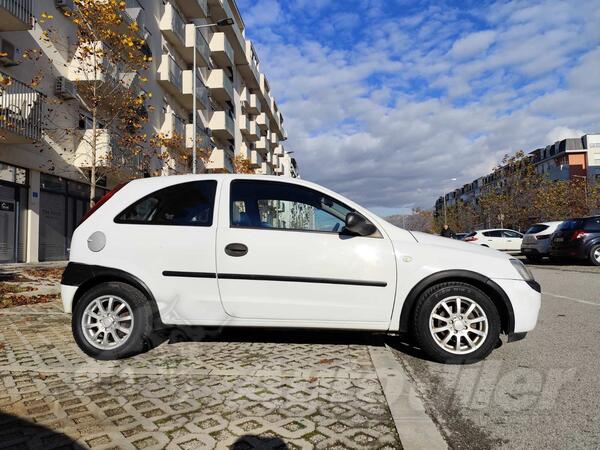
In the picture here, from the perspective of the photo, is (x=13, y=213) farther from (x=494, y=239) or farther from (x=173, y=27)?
(x=494, y=239)

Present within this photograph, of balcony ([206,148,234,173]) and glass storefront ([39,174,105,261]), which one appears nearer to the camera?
glass storefront ([39,174,105,261])

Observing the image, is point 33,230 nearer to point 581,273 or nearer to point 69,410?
point 69,410

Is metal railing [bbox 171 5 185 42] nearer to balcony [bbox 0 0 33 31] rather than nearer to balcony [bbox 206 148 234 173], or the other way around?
balcony [bbox 206 148 234 173]

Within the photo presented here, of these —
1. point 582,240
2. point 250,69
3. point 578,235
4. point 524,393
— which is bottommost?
point 524,393

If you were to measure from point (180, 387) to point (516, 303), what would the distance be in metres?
2.89

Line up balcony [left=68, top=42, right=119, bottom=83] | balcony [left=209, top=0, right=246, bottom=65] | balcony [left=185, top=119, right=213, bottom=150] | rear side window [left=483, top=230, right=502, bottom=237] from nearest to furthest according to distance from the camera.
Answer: balcony [left=68, top=42, right=119, bottom=83]
rear side window [left=483, top=230, right=502, bottom=237]
balcony [left=185, top=119, right=213, bottom=150]
balcony [left=209, top=0, right=246, bottom=65]

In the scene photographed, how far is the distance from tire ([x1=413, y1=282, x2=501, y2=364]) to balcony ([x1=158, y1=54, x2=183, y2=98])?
24.7 m

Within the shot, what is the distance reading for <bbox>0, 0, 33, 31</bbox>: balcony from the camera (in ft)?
43.5

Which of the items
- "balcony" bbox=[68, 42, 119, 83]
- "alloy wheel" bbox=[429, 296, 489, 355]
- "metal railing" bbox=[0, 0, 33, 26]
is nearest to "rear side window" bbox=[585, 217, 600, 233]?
"alloy wheel" bbox=[429, 296, 489, 355]

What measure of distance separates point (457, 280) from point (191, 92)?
2685 cm

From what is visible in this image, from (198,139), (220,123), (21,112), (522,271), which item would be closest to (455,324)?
(522,271)

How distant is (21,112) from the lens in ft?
46.8

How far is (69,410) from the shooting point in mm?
2922

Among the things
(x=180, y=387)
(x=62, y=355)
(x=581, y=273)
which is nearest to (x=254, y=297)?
(x=180, y=387)
